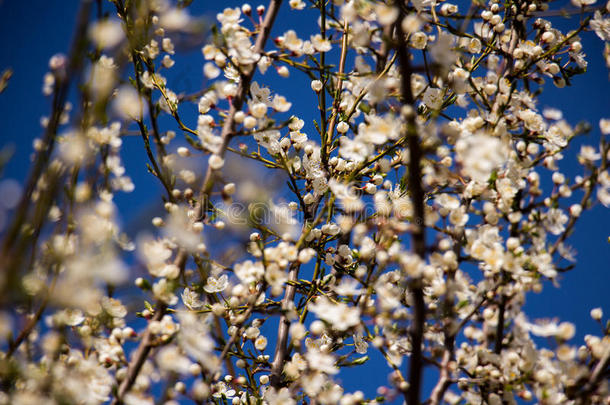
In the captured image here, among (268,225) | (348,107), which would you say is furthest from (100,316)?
(348,107)

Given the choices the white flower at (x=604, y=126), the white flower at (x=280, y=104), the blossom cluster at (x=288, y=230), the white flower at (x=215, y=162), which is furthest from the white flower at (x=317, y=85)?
the white flower at (x=604, y=126)

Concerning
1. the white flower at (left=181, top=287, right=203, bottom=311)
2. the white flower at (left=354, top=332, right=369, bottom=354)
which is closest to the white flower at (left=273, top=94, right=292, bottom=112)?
the white flower at (left=181, top=287, right=203, bottom=311)

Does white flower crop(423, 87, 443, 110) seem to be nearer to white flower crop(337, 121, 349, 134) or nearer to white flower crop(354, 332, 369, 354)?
white flower crop(337, 121, 349, 134)

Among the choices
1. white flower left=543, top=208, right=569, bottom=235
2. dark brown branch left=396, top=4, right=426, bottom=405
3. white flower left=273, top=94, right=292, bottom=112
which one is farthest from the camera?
white flower left=273, top=94, right=292, bottom=112

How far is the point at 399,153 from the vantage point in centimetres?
180

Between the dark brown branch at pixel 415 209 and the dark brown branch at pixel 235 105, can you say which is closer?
the dark brown branch at pixel 415 209

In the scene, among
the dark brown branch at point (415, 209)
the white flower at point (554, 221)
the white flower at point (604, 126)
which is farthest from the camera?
the white flower at point (604, 126)

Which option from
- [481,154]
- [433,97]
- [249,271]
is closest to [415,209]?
[481,154]

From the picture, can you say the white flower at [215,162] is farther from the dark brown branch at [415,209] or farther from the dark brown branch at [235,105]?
the dark brown branch at [415,209]

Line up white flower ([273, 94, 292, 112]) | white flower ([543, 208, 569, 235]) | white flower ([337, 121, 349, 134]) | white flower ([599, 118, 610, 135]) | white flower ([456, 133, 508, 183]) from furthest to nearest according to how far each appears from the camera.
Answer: white flower ([337, 121, 349, 134])
white flower ([599, 118, 610, 135])
white flower ([273, 94, 292, 112])
white flower ([543, 208, 569, 235])
white flower ([456, 133, 508, 183])

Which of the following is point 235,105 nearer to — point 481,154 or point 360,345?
point 481,154

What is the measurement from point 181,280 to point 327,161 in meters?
0.85

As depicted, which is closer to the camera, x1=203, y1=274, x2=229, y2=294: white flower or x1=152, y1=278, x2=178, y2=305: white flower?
x1=152, y1=278, x2=178, y2=305: white flower

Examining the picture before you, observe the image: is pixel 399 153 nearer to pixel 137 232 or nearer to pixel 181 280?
pixel 181 280
